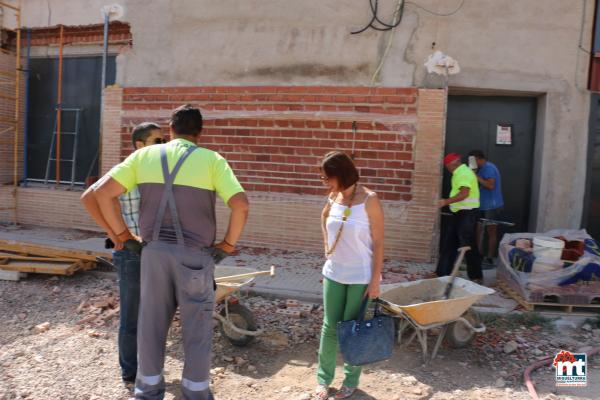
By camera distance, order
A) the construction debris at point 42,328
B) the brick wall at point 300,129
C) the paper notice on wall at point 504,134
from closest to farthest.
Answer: the construction debris at point 42,328 < the brick wall at point 300,129 < the paper notice on wall at point 504,134

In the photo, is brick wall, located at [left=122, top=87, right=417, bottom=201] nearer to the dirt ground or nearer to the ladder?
the ladder

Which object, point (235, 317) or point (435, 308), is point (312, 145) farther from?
point (435, 308)

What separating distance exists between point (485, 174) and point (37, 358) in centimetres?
582

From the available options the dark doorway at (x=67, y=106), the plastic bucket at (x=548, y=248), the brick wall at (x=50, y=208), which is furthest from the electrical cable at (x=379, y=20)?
the brick wall at (x=50, y=208)

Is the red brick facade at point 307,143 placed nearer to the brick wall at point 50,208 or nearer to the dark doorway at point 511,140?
the dark doorway at point 511,140

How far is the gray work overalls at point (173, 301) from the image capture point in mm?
3035

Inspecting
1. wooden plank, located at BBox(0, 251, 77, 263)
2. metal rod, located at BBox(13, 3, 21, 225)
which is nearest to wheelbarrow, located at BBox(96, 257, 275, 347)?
wooden plank, located at BBox(0, 251, 77, 263)

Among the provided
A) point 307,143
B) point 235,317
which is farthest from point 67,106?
point 235,317

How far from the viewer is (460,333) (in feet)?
14.6

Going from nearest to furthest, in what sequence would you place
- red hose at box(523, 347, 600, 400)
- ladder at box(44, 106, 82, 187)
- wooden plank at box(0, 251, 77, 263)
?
1. red hose at box(523, 347, 600, 400)
2. wooden plank at box(0, 251, 77, 263)
3. ladder at box(44, 106, 82, 187)

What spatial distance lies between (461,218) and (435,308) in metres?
2.56

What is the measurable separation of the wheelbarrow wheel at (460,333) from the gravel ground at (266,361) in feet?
0.34

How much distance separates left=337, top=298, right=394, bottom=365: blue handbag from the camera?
3.50m

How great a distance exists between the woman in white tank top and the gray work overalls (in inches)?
36.8
